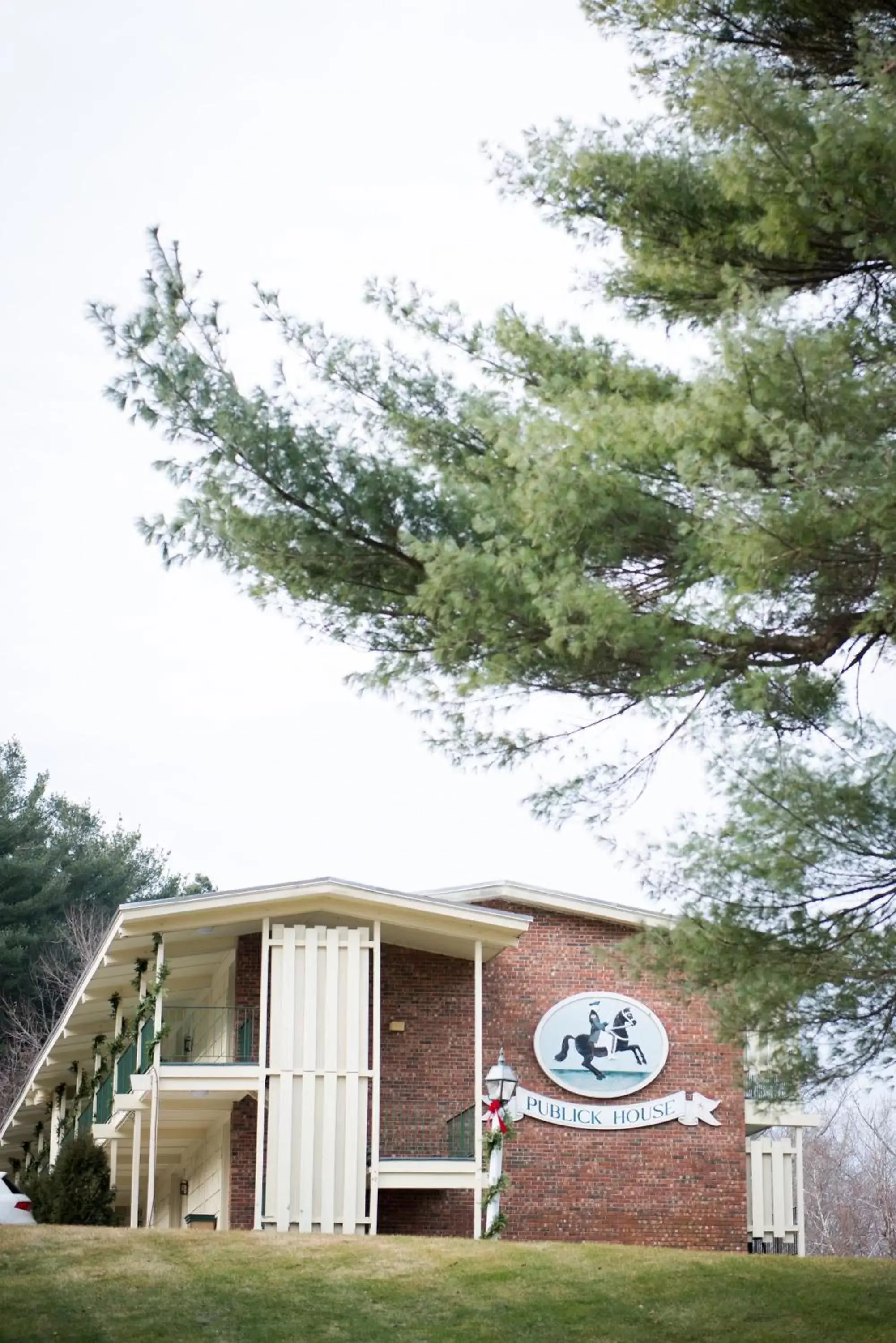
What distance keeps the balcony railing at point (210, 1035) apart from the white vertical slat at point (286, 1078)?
0.87m

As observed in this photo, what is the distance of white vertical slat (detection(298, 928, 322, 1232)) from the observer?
692 inches

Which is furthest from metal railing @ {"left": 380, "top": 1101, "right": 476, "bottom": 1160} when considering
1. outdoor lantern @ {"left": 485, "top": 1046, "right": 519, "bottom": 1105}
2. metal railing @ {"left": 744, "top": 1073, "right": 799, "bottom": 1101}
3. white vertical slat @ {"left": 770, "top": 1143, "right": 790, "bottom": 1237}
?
metal railing @ {"left": 744, "top": 1073, "right": 799, "bottom": 1101}

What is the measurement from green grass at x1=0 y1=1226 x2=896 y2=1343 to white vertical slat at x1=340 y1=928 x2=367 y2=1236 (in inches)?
123

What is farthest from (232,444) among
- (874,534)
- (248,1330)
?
(248,1330)

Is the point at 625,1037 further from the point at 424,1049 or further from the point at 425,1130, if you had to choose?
the point at 425,1130

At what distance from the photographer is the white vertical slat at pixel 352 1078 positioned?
58.1ft

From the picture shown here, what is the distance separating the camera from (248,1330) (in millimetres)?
11578

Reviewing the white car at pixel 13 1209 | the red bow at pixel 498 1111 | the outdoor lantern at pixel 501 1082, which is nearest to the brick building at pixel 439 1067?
the red bow at pixel 498 1111

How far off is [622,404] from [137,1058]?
12.3 meters

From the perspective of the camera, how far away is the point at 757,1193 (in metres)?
22.2

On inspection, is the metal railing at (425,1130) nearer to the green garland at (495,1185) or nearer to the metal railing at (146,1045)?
the green garland at (495,1185)

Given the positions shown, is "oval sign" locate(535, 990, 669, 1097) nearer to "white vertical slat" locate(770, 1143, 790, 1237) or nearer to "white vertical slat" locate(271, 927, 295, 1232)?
"white vertical slat" locate(770, 1143, 790, 1237)

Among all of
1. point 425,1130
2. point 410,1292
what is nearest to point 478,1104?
point 425,1130

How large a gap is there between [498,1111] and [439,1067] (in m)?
2.80
